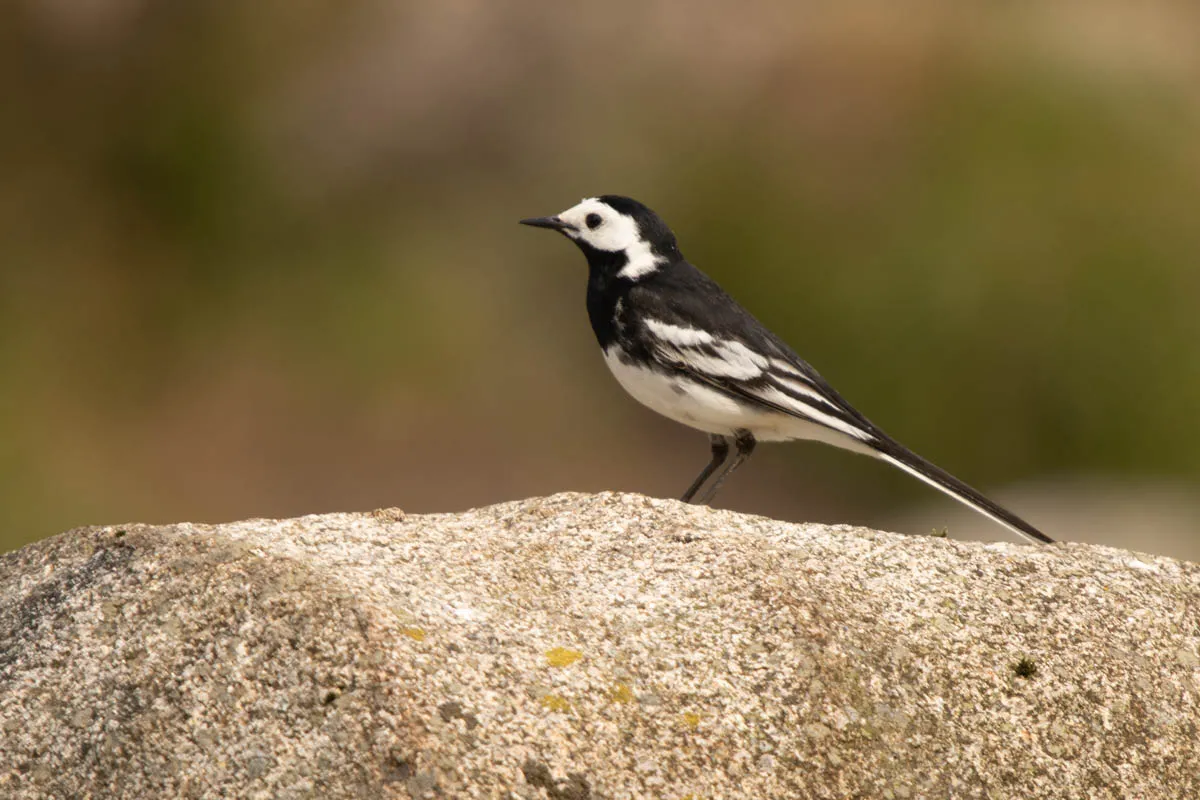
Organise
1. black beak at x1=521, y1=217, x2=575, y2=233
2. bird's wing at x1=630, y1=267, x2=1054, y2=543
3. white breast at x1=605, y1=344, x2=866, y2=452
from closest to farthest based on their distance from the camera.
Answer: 1. bird's wing at x1=630, y1=267, x2=1054, y2=543
2. white breast at x1=605, y1=344, x2=866, y2=452
3. black beak at x1=521, y1=217, x2=575, y2=233

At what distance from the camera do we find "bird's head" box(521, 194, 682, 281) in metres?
8.31

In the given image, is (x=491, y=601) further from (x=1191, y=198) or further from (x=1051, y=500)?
(x=1191, y=198)

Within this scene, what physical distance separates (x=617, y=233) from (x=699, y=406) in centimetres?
126

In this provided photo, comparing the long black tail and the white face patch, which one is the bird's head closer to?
the white face patch

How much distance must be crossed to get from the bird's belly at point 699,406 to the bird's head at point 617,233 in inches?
27.7

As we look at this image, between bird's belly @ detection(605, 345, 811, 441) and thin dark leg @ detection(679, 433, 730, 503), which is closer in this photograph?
bird's belly @ detection(605, 345, 811, 441)

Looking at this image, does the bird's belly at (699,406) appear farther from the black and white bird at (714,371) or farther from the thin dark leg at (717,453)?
the thin dark leg at (717,453)

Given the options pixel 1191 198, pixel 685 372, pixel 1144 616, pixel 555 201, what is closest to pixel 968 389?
pixel 1191 198

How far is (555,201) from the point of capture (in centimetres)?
2005

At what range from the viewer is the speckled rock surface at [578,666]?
432cm

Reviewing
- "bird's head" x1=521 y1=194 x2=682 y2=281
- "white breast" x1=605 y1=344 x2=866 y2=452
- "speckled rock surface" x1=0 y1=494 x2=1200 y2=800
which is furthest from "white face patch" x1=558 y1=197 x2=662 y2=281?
"speckled rock surface" x1=0 y1=494 x2=1200 y2=800

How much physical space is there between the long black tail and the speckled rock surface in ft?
2.78

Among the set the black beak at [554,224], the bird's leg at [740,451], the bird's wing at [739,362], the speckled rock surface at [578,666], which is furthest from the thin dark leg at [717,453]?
the speckled rock surface at [578,666]

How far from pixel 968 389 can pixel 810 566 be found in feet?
39.6
